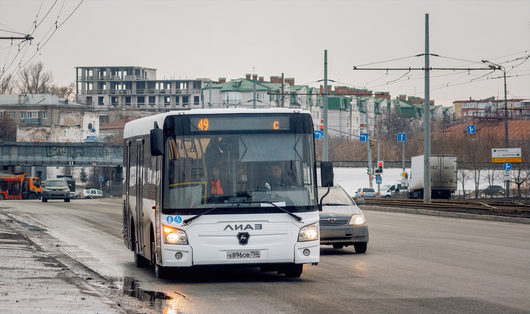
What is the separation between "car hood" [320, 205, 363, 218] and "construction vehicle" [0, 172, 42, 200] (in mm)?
77059

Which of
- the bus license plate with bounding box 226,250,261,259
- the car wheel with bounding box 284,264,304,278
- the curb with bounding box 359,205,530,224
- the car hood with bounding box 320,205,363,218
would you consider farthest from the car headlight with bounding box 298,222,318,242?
the curb with bounding box 359,205,530,224

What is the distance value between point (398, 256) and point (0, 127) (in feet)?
442

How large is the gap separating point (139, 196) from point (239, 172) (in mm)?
3343

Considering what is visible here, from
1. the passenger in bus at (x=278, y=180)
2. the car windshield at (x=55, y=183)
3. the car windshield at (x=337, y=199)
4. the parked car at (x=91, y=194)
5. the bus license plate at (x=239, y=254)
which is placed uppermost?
the passenger in bus at (x=278, y=180)

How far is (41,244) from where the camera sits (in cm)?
2344

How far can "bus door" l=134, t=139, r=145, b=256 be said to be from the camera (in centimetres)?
1584

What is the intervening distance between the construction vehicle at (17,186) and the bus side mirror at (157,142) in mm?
82745

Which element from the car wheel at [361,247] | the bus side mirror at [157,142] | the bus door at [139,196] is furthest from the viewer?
the car wheel at [361,247]

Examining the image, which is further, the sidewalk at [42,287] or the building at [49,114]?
the building at [49,114]

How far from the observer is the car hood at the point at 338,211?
19614mm

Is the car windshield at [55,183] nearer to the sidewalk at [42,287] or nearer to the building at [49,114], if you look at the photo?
the sidewalk at [42,287]

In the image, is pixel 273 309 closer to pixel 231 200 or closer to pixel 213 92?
pixel 231 200

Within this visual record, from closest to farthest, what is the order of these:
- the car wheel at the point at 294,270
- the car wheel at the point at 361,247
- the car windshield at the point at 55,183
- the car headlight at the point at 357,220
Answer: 1. the car wheel at the point at 294,270
2. the car headlight at the point at 357,220
3. the car wheel at the point at 361,247
4. the car windshield at the point at 55,183

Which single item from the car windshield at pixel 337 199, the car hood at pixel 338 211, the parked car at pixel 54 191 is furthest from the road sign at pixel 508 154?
the parked car at pixel 54 191
